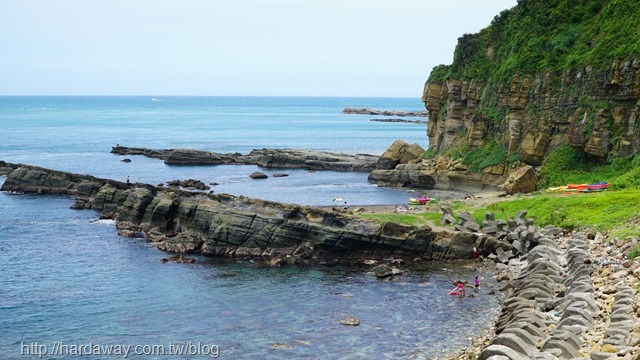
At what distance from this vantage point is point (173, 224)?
62219mm

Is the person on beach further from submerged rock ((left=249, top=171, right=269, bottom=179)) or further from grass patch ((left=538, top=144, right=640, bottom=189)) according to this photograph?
submerged rock ((left=249, top=171, right=269, bottom=179))

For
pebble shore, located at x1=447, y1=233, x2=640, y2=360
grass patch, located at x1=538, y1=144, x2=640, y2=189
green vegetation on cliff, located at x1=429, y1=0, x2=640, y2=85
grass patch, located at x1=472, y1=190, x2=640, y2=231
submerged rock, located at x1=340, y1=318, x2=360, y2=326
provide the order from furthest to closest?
green vegetation on cliff, located at x1=429, y1=0, x2=640, y2=85, grass patch, located at x1=538, y1=144, x2=640, y2=189, grass patch, located at x1=472, y1=190, x2=640, y2=231, submerged rock, located at x1=340, y1=318, x2=360, y2=326, pebble shore, located at x1=447, y1=233, x2=640, y2=360

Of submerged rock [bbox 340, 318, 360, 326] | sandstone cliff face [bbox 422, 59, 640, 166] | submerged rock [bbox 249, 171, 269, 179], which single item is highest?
sandstone cliff face [bbox 422, 59, 640, 166]

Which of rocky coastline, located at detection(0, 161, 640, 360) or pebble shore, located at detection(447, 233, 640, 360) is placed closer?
pebble shore, located at detection(447, 233, 640, 360)

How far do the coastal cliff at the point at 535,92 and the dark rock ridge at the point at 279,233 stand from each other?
2528 centimetres

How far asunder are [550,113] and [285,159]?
5775 centimetres

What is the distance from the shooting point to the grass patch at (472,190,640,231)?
154 feet

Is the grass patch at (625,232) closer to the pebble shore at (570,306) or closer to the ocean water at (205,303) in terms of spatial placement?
the pebble shore at (570,306)

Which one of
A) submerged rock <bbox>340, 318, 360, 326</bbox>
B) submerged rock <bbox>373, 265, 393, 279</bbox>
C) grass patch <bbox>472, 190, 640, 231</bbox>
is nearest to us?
submerged rock <bbox>340, 318, 360, 326</bbox>

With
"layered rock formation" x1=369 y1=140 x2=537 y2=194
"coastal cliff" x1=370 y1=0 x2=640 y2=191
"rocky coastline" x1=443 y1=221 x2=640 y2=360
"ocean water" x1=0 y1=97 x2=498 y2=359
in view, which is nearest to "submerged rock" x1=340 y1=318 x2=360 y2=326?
"ocean water" x1=0 y1=97 x2=498 y2=359

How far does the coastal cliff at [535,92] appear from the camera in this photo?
67125 millimetres

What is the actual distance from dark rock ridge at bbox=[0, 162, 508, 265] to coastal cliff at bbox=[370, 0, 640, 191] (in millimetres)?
25279

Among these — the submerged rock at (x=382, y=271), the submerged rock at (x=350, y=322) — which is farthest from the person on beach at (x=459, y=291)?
the submerged rock at (x=350, y=322)

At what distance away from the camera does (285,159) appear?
4884 inches
